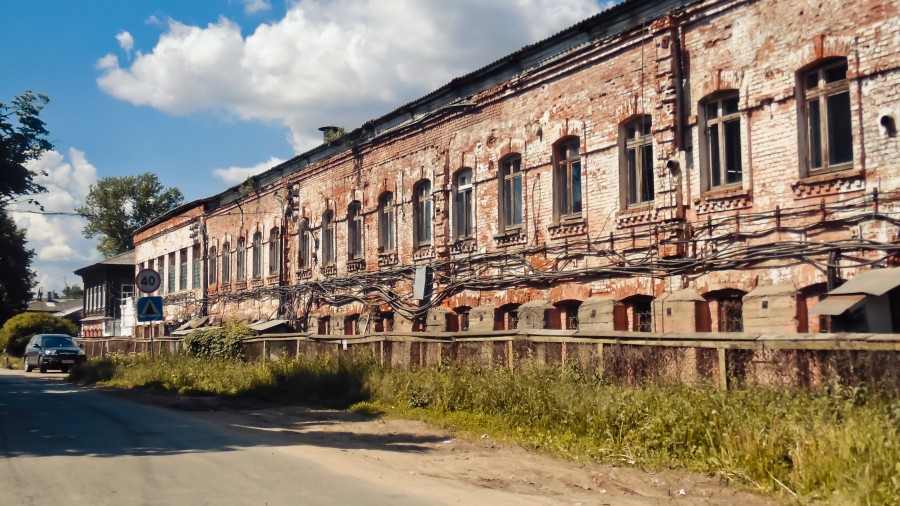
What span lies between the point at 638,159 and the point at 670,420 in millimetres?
7421

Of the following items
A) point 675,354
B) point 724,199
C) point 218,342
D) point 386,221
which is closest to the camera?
point 675,354

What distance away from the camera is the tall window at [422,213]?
22328 mm

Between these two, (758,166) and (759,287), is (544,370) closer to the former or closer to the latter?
(759,287)

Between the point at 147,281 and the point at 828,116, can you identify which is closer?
the point at 828,116

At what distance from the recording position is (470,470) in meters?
9.54

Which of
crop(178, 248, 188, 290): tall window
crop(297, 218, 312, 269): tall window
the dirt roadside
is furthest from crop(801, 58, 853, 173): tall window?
crop(178, 248, 188, 290): tall window

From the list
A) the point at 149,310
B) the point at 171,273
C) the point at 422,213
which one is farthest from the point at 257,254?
the point at 422,213

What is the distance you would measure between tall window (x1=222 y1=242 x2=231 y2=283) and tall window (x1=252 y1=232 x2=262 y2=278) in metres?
2.56

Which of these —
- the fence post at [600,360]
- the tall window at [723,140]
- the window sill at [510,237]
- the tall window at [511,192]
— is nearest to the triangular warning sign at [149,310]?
the window sill at [510,237]

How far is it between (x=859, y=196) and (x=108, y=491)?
1043 cm

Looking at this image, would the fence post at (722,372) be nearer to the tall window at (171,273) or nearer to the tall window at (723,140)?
the tall window at (723,140)

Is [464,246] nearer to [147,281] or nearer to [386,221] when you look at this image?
[386,221]

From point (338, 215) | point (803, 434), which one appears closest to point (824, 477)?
point (803, 434)

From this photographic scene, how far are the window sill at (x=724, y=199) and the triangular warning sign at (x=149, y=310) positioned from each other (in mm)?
13648
